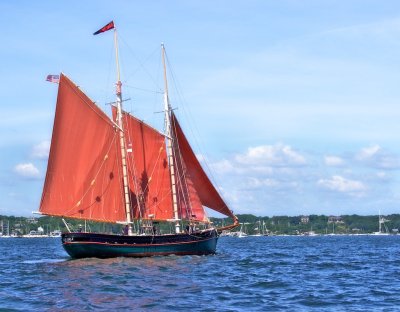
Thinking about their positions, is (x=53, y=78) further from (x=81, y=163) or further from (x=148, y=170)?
(x=148, y=170)

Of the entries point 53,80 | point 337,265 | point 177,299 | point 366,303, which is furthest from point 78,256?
point 366,303

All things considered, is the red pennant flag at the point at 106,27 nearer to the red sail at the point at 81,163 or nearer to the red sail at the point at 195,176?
the red sail at the point at 81,163

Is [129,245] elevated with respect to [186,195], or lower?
lower

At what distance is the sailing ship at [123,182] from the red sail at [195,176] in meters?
0.10

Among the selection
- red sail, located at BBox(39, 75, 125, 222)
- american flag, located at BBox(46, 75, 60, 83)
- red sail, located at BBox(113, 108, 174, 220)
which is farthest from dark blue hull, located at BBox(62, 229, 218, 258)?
american flag, located at BBox(46, 75, 60, 83)

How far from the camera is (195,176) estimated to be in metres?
81.4

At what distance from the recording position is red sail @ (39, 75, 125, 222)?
73812 millimetres

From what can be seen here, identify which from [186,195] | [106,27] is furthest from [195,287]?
[106,27]

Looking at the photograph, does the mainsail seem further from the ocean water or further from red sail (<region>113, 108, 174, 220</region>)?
the ocean water

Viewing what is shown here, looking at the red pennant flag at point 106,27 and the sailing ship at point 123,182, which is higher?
the red pennant flag at point 106,27

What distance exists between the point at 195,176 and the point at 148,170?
492 centimetres

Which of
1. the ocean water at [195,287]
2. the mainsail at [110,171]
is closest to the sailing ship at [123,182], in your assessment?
the mainsail at [110,171]

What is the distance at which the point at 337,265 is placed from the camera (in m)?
73.1

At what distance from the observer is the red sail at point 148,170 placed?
80.9m
